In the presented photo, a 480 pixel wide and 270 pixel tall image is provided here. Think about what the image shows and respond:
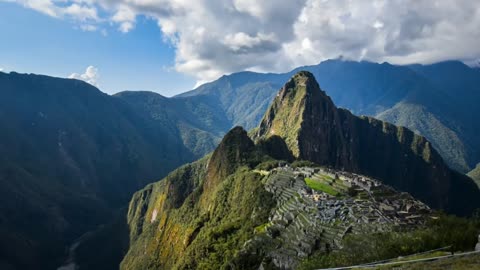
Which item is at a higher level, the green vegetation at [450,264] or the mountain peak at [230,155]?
the mountain peak at [230,155]

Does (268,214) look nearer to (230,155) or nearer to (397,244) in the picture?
(397,244)

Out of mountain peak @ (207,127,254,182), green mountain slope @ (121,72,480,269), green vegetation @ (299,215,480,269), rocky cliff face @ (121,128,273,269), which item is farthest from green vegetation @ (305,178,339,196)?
mountain peak @ (207,127,254,182)

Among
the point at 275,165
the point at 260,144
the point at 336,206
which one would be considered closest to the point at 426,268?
the point at 336,206

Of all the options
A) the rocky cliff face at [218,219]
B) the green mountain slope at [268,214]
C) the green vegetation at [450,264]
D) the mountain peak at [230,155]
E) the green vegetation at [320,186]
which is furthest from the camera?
the mountain peak at [230,155]

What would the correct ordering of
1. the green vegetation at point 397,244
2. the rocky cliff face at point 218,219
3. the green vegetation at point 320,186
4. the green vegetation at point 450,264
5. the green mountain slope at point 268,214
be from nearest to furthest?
the green vegetation at point 450,264
the green vegetation at point 397,244
the green mountain slope at point 268,214
the green vegetation at point 320,186
the rocky cliff face at point 218,219

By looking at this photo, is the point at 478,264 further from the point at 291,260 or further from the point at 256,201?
the point at 256,201

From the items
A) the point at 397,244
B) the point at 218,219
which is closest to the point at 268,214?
the point at 218,219

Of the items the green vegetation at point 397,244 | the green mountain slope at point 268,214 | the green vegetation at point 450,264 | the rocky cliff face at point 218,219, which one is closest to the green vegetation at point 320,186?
the green mountain slope at point 268,214

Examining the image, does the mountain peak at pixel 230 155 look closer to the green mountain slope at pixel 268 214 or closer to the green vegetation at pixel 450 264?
the green mountain slope at pixel 268 214

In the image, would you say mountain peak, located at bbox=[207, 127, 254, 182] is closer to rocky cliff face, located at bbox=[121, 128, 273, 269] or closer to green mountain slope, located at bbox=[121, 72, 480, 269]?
rocky cliff face, located at bbox=[121, 128, 273, 269]
